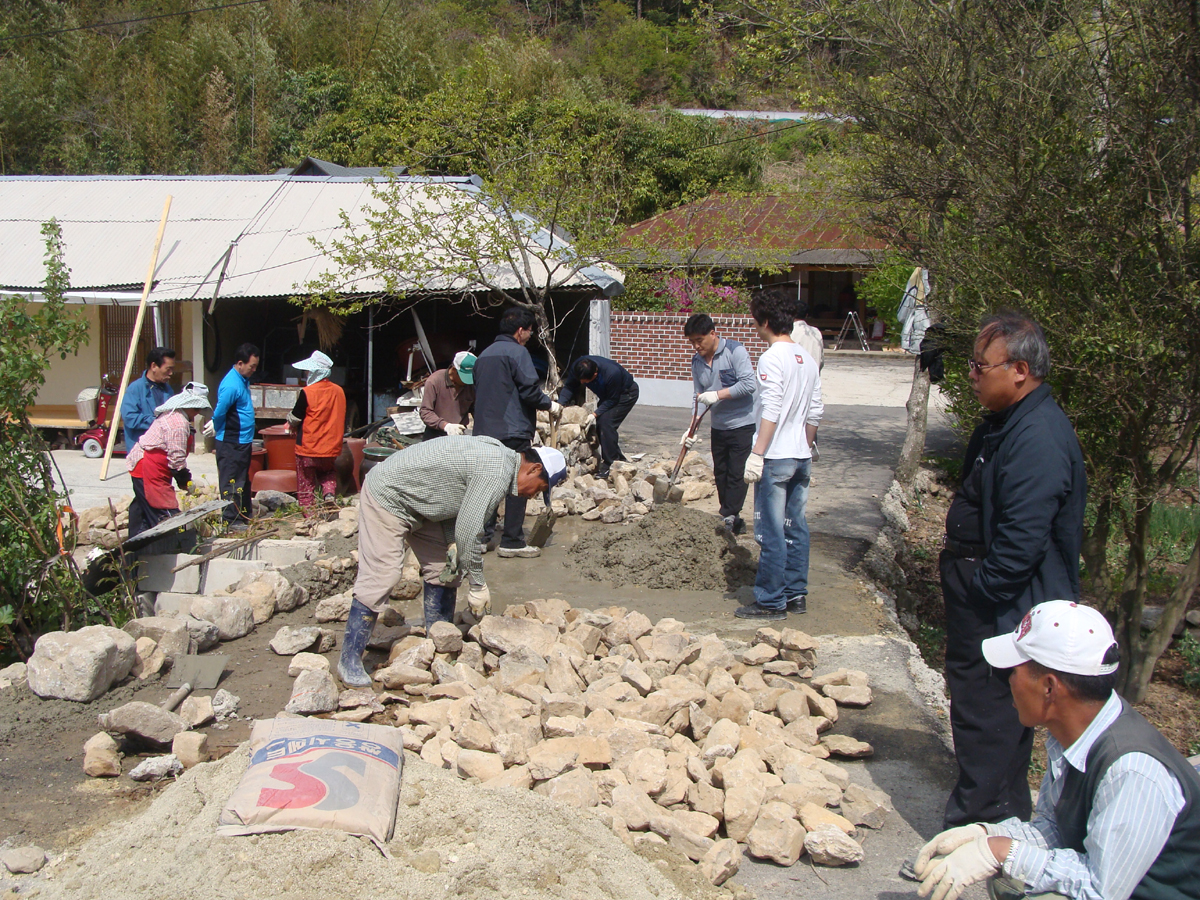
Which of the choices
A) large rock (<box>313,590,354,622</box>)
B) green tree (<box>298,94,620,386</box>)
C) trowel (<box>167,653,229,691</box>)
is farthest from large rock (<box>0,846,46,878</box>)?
green tree (<box>298,94,620,386</box>)

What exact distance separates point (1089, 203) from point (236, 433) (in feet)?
21.2

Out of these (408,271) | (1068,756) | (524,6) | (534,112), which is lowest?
(1068,756)

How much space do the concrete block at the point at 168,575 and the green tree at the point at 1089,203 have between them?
17.3 ft

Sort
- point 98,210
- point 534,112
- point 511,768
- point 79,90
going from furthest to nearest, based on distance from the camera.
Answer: point 79,90, point 534,112, point 98,210, point 511,768

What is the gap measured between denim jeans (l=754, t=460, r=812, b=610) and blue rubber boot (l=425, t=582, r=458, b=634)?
185 cm

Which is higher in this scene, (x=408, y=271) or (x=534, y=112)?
(x=534, y=112)

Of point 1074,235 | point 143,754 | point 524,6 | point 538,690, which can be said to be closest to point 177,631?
point 143,754

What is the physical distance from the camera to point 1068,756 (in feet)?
7.15

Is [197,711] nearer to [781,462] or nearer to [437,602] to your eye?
[437,602]

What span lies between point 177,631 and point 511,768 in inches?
92.4

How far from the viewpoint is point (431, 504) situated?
15.5 ft

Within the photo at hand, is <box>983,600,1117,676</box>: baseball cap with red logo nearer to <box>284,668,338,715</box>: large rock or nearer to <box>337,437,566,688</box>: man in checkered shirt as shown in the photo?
<box>337,437,566,688</box>: man in checkered shirt

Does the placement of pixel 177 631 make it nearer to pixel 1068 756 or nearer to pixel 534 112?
pixel 1068 756

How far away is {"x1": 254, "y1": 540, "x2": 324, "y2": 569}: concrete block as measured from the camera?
269 inches
